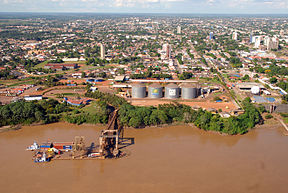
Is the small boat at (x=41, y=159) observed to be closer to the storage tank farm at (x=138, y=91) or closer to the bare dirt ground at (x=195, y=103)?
the bare dirt ground at (x=195, y=103)

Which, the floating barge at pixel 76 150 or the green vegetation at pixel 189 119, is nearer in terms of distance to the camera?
the floating barge at pixel 76 150

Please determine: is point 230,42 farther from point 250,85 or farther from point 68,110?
point 68,110

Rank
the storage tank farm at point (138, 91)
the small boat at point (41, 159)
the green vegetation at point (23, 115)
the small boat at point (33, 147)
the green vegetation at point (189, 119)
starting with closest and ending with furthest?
the small boat at point (41, 159)
the small boat at point (33, 147)
the green vegetation at point (189, 119)
the green vegetation at point (23, 115)
the storage tank farm at point (138, 91)

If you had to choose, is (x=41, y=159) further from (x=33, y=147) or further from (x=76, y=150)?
(x=76, y=150)

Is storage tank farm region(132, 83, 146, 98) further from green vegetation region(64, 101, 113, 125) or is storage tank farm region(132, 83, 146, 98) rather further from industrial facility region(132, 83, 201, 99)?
green vegetation region(64, 101, 113, 125)

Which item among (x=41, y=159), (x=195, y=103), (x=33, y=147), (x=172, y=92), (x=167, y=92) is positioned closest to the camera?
(x=41, y=159)

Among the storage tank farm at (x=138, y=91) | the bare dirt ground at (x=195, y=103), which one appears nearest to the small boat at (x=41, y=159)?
the bare dirt ground at (x=195, y=103)

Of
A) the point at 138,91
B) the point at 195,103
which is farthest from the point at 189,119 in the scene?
the point at 138,91

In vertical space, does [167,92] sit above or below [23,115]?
above

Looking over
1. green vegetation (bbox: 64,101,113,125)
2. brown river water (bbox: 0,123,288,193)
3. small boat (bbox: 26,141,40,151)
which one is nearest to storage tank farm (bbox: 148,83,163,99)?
green vegetation (bbox: 64,101,113,125)
